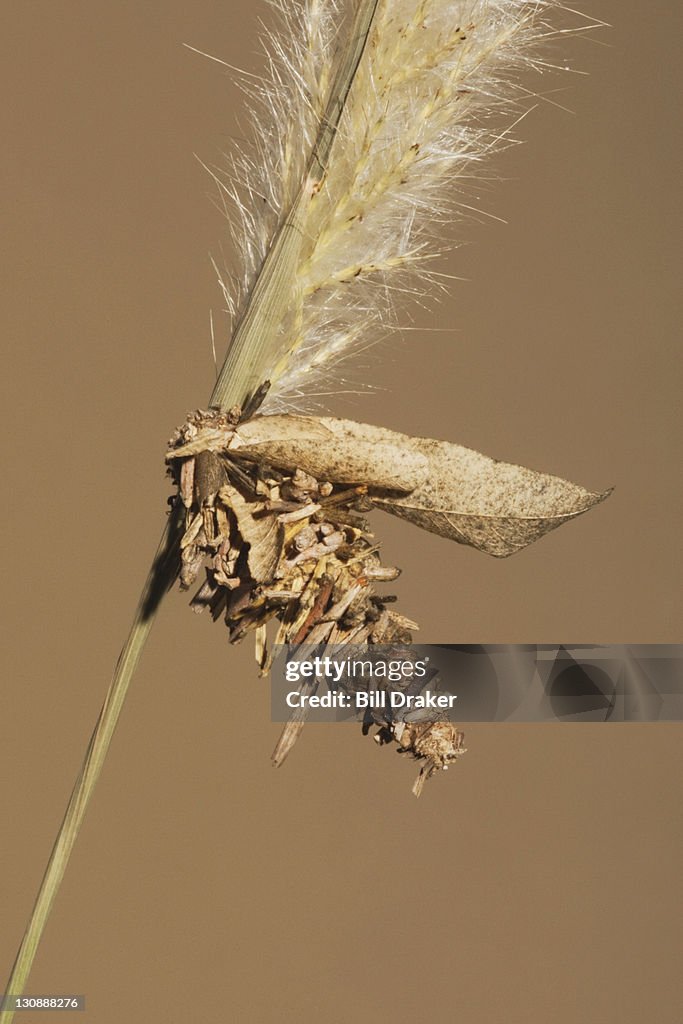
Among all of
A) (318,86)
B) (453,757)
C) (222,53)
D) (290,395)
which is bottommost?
(453,757)

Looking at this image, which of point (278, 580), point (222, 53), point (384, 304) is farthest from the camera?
point (222, 53)

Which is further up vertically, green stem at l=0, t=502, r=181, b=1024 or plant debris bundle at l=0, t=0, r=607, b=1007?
plant debris bundle at l=0, t=0, r=607, b=1007

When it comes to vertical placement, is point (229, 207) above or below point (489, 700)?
above

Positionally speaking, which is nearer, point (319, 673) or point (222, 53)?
point (319, 673)

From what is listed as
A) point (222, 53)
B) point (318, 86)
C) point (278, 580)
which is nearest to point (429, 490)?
point (278, 580)

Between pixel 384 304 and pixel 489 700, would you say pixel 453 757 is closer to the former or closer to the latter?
pixel 489 700

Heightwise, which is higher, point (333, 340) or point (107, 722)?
point (333, 340)

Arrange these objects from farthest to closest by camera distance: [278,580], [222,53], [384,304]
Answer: [222,53]
[384,304]
[278,580]

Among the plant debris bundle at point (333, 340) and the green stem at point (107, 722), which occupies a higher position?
the plant debris bundle at point (333, 340)
